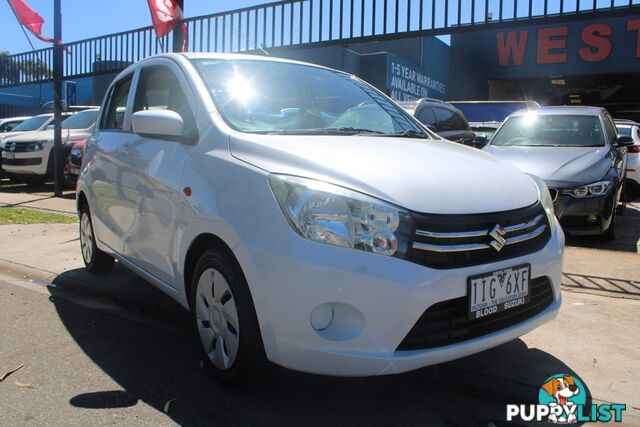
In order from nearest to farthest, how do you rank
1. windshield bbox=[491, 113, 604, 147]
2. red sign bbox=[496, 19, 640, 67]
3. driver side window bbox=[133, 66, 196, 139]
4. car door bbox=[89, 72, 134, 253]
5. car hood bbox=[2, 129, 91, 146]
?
driver side window bbox=[133, 66, 196, 139], car door bbox=[89, 72, 134, 253], windshield bbox=[491, 113, 604, 147], car hood bbox=[2, 129, 91, 146], red sign bbox=[496, 19, 640, 67]

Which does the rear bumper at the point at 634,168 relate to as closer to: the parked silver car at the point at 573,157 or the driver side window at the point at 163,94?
the parked silver car at the point at 573,157

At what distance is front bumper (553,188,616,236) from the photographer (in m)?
6.14

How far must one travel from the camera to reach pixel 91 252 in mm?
5191

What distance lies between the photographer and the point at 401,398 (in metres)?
2.93

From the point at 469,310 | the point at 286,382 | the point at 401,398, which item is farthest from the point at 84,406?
the point at 469,310

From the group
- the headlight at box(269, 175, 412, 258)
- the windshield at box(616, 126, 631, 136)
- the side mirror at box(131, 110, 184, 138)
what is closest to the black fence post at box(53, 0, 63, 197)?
the side mirror at box(131, 110, 184, 138)

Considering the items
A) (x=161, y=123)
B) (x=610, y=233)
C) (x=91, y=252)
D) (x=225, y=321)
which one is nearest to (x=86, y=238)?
(x=91, y=252)

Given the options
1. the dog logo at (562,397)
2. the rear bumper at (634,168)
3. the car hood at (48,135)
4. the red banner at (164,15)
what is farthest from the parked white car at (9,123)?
the dog logo at (562,397)

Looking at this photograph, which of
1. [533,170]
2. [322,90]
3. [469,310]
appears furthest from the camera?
[533,170]

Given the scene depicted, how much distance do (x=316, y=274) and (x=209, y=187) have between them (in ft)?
2.86

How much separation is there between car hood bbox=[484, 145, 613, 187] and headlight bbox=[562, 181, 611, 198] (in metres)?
0.06

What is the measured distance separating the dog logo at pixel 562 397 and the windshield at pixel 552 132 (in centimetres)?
475

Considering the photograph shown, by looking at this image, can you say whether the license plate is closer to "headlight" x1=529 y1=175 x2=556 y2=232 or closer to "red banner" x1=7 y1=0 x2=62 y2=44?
"headlight" x1=529 y1=175 x2=556 y2=232

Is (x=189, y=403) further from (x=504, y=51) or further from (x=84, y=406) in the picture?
(x=504, y=51)
